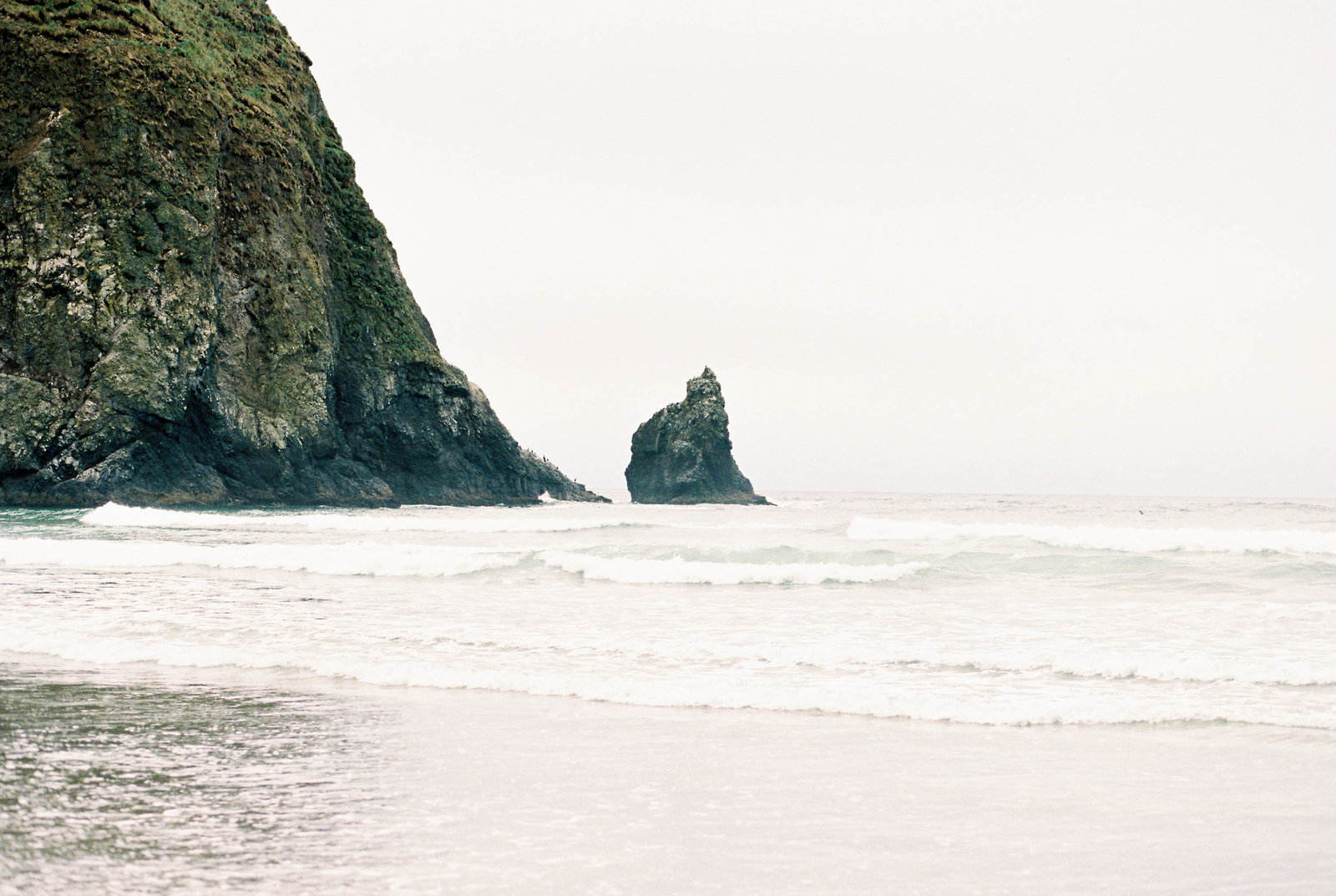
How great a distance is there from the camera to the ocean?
3.69m

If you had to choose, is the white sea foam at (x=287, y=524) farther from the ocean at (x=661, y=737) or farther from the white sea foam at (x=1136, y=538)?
the ocean at (x=661, y=737)

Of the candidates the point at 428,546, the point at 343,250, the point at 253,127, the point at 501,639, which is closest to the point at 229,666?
the point at 501,639

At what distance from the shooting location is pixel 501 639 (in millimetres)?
9219

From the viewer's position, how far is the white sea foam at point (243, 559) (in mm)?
15578

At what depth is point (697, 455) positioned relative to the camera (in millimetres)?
82562

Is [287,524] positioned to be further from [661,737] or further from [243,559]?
[661,737]

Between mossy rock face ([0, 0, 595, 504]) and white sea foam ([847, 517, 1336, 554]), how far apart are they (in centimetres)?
3111

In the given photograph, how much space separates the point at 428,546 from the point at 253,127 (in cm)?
3792

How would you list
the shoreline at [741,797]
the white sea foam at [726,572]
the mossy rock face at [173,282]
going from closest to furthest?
the shoreline at [741,797] < the white sea foam at [726,572] < the mossy rock face at [173,282]

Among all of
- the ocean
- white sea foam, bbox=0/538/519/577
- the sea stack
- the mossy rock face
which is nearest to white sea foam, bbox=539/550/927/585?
the ocean

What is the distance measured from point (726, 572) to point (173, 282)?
116 feet

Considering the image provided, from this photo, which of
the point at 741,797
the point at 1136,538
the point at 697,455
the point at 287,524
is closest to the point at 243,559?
the point at 287,524

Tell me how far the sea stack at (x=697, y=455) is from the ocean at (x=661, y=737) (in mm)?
68107

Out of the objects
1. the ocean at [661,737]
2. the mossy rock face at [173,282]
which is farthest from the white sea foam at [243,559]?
the mossy rock face at [173,282]
